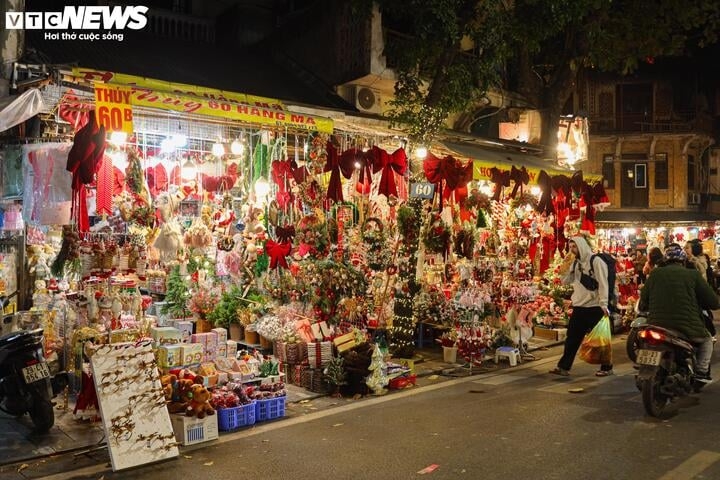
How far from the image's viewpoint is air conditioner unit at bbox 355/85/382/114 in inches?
578

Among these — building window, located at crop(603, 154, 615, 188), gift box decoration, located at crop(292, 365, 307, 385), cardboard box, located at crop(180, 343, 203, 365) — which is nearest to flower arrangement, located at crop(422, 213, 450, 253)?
gift box decoration, located at crop(292, 365, 307, 385)

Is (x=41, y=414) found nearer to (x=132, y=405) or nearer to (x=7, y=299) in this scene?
(x=132, y=405)

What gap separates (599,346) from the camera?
30.7 ft

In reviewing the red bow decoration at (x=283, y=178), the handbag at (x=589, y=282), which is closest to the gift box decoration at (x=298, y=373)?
the red bow decoration at (x=283, y=178)

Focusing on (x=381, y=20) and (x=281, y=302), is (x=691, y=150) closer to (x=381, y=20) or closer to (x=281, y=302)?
(x=381, y=20)

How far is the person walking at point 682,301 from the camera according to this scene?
727cm

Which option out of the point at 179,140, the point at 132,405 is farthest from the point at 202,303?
the point at 132,405

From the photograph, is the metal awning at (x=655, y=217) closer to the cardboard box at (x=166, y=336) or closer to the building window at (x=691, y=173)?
the building window at (x=691, y=173)

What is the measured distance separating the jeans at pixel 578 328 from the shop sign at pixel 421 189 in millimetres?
3150

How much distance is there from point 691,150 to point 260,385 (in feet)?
104

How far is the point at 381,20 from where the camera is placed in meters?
14.4

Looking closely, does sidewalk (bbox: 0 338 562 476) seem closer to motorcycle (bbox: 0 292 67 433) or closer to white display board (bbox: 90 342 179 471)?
motorcycle (bbox: 0 292 67 433)

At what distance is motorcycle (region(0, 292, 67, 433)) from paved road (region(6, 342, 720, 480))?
1.02 meters

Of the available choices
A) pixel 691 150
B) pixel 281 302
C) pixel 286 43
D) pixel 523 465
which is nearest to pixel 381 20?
pixel 286 43
